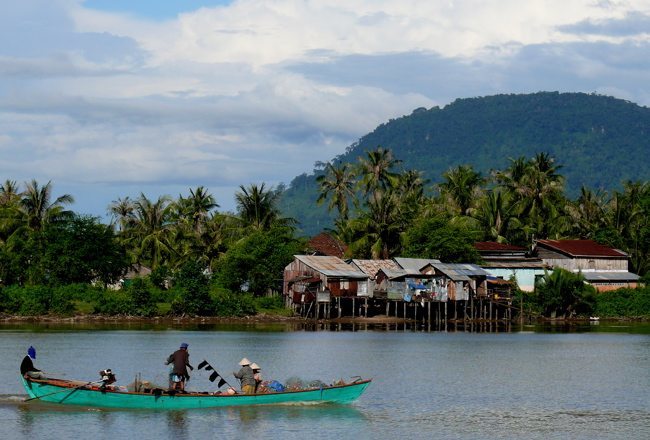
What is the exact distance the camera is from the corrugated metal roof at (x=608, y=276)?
297 ft

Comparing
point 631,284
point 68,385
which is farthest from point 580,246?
point 68,385

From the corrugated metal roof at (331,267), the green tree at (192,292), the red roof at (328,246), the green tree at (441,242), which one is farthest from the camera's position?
the red roof at (328,246)

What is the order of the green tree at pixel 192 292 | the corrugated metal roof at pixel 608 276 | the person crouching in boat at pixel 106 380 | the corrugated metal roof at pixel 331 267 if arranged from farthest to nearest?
the corrugated metal roof at pixel 608 276 → the corrugated metal roof at pixel 331 267 → the green tree at pixel 192 292 → the person crouching in boat at pixel 106 380

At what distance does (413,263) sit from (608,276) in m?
19.3

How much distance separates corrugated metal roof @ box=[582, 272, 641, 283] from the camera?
297 feet

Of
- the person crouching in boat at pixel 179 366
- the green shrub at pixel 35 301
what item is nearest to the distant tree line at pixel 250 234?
the green shrub at pixel 35 301

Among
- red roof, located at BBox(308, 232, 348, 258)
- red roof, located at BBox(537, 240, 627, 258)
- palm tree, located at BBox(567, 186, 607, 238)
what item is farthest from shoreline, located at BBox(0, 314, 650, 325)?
palm tree, located at BBox(567, 186, 607, 238)

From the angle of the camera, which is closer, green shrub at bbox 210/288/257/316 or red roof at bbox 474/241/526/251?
green shrub at bbox 210/288/257/316

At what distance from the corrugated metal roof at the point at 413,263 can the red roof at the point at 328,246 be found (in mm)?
12272

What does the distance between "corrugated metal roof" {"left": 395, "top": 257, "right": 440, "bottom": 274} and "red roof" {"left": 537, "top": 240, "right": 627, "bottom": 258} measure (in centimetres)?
1327

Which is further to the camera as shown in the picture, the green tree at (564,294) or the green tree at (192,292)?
the green tree at (564,294)

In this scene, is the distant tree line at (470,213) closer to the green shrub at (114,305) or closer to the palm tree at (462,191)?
the palm tree at (462,191)

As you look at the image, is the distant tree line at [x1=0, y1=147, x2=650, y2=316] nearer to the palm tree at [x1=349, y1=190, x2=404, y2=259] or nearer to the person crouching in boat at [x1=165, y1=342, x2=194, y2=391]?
the palm tree at [x1=349, y1=190, x2=404, y2=259]

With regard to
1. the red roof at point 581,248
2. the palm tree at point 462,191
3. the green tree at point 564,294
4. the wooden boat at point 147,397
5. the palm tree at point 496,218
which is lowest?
the wooden boat at point 147,397
